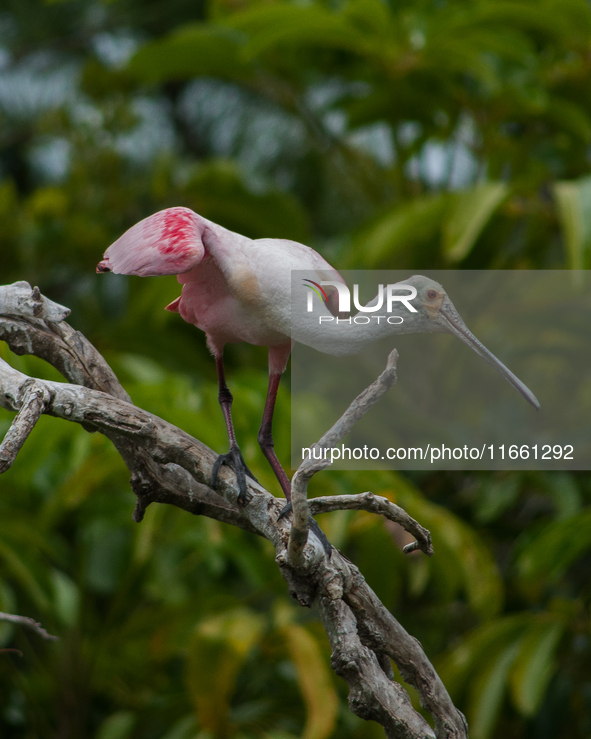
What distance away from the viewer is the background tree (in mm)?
2715

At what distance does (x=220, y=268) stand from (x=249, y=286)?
68mm

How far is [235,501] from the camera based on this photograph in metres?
1.08

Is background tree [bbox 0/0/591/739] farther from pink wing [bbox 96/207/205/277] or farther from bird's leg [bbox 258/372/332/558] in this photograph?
pink wing [bbox 96/207/205/277]

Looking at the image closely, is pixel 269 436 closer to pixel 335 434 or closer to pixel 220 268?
pixel 220 268

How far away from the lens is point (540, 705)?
12.5 feet

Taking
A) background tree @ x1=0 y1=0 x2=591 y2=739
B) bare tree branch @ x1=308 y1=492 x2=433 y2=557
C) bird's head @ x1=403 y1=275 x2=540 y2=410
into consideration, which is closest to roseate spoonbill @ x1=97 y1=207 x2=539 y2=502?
bird's head @ x1=403 y1=275 x2=540 y2=410

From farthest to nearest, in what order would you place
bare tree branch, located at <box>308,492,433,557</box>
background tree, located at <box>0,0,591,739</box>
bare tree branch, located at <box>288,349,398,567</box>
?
background tree, located at <box>0,0,591,739</box> < bare tree branch, located at <box>308,492,433,557</box> < bare tree branch, located at <box>288,349,398,567</box>

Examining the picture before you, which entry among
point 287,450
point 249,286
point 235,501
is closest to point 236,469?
point 235,501

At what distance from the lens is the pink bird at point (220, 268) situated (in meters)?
0.94

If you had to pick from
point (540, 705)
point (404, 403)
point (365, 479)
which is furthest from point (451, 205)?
point (540, 705)

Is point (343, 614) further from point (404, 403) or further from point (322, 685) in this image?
point (404, 403)

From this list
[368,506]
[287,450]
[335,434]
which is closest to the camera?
[335,434]

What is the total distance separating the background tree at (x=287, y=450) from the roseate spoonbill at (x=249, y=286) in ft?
3.26

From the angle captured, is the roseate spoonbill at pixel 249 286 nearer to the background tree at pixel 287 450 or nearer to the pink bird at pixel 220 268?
the pink bird at pixel 220 268
